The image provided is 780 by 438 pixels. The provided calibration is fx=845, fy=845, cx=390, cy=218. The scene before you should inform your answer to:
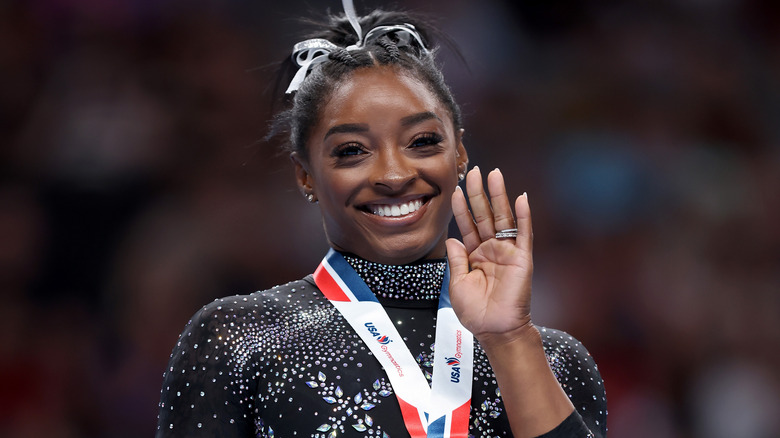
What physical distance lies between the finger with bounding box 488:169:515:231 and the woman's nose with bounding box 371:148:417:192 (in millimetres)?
262

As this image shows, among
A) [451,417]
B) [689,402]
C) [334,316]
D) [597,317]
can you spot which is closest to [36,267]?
[334,316]

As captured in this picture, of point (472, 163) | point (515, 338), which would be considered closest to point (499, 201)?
point (515, 338)

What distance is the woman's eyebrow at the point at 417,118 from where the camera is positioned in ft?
6.46

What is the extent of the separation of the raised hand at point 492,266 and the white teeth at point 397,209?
19 centimetres

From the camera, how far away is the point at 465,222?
5.91ft

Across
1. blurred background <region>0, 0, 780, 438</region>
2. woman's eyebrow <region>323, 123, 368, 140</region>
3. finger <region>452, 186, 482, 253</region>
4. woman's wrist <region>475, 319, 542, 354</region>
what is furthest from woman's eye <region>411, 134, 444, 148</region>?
blurred background <region>0, 0, 780, 438</region>

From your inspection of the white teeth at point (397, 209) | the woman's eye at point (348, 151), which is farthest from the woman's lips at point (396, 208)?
the woman's eye at point (348, 151)

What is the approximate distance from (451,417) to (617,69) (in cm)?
324

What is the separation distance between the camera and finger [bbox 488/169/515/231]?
173 centimetres

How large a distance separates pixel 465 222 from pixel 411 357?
0.34m

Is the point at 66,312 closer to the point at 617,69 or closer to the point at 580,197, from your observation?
the point at 580,197

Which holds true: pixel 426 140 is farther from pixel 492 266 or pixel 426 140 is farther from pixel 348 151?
pixel 492 266

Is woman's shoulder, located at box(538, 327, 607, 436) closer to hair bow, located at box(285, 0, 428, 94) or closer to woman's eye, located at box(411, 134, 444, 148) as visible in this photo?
woman's eye, located at box(411, 134, 444, 148)

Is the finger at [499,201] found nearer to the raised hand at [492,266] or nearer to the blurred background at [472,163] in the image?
the raised hand at [492,266]
